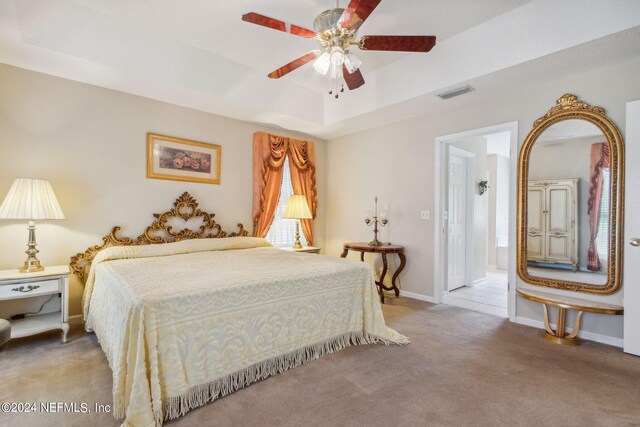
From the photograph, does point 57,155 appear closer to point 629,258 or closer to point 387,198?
point 387,198

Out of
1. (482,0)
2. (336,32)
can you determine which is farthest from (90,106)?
(482,0)

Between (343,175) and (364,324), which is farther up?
(343,175)

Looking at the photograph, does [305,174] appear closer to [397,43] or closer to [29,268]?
[397,43]

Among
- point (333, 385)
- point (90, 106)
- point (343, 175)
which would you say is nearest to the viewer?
point (333, 385)

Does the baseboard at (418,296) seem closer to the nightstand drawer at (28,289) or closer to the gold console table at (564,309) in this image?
the gold console table at (564,309)

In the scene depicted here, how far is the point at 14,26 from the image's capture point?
2.24m

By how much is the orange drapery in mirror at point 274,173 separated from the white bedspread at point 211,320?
152 centimetres

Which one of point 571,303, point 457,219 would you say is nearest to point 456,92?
point 457,219

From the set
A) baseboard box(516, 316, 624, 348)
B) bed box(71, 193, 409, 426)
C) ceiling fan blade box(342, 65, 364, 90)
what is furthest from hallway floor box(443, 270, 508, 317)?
ceiling fan blade box(342, 65, 364, 90)

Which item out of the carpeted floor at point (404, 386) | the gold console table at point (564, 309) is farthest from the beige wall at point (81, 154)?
the gold console table at point (564, 309)

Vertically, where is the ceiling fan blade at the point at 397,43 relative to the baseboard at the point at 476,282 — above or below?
above

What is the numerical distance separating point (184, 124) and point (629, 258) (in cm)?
452

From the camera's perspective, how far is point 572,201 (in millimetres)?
2816

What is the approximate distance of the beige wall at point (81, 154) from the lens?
275 centimetres
